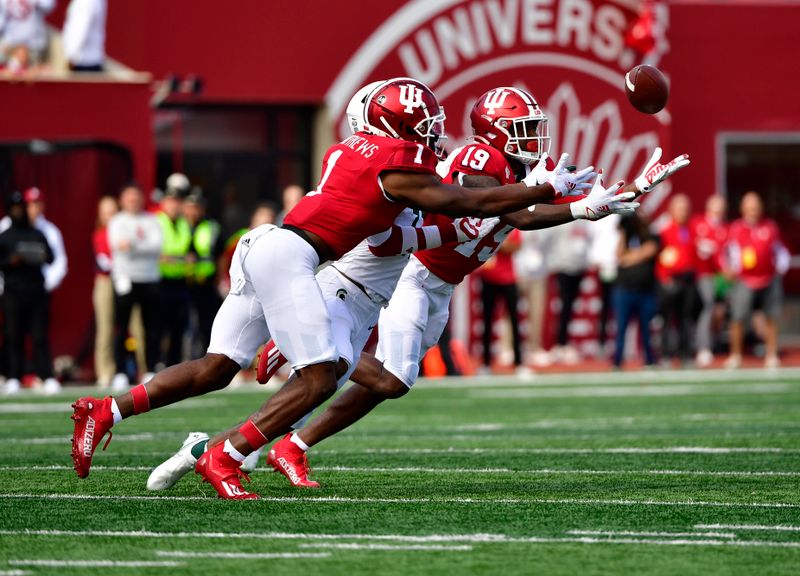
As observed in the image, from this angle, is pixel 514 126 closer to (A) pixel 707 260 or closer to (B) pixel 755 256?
(B) pixel 755 256

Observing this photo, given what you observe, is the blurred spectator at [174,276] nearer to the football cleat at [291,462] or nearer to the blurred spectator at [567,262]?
the blurred spectator at [567,262]

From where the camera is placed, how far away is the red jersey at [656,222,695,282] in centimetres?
1681

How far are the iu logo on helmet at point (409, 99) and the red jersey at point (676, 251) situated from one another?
10551 mm

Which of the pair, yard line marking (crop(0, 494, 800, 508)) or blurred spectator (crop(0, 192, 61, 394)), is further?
blurred spectator (crop(0, 192, 61, 394))

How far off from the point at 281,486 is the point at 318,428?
1.33ft

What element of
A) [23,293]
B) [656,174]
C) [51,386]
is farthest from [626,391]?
[656,174]

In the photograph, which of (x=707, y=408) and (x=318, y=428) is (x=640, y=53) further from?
(x=318, y=428)

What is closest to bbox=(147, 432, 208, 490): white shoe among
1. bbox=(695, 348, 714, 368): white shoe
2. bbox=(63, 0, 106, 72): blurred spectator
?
bbox=(63, 0, 106, 72): blurred spectator

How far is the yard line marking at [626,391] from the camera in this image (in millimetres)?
13125

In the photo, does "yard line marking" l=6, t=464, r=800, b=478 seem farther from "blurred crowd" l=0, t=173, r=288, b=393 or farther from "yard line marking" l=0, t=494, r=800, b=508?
"blurred crowd" l=0, t=173, r=288, b=393

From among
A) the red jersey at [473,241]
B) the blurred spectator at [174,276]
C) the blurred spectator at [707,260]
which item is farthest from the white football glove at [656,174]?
the blurred spectator at [707,260]

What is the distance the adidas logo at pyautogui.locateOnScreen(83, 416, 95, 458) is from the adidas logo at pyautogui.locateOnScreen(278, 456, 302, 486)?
0.87m

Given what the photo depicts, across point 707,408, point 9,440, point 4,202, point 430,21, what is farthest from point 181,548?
point 430,21

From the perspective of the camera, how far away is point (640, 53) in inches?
761
